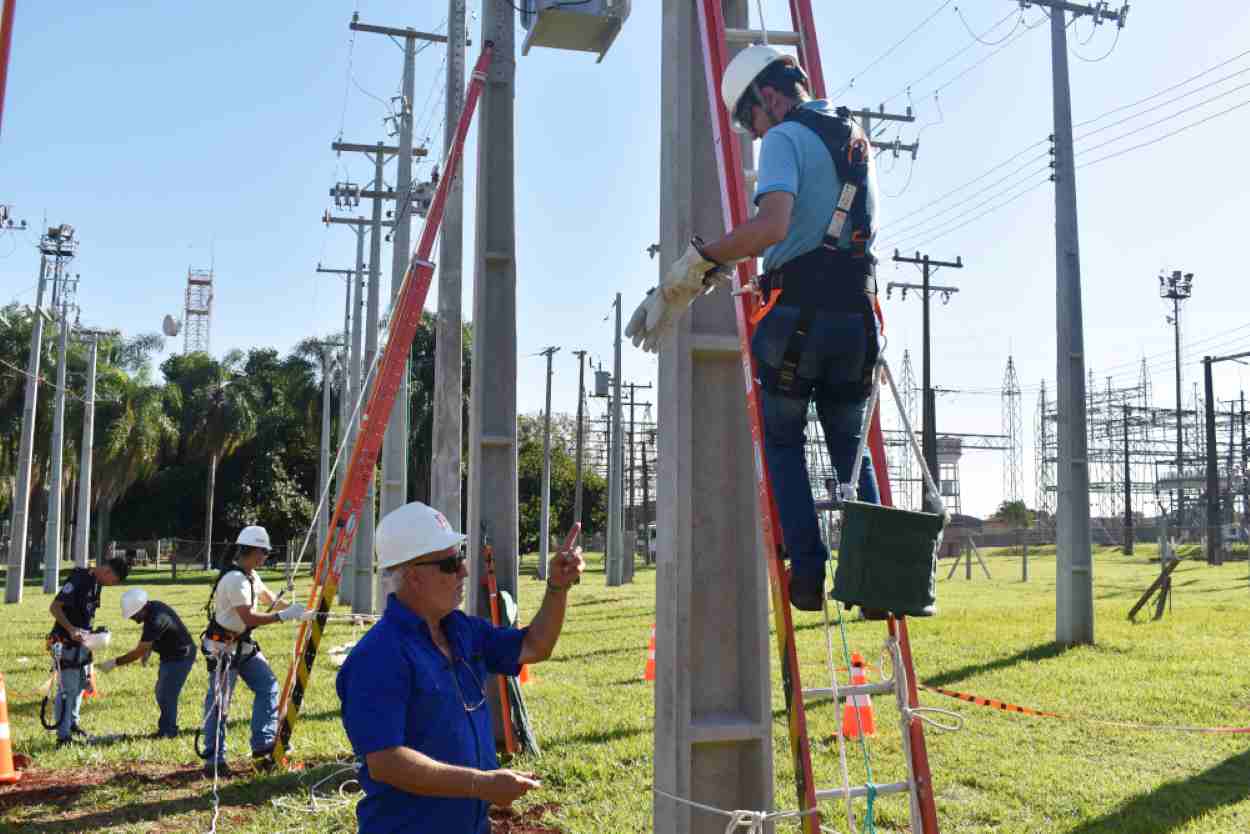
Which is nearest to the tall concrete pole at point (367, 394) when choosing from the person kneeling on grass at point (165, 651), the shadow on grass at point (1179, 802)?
the person kneeling on grass at point (165, 651)

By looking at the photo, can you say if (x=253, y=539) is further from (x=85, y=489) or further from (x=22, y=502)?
(x=85, y=489)

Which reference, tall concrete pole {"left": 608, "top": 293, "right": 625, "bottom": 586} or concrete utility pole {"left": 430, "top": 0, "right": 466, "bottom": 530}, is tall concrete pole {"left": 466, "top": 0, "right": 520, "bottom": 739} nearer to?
concrete utility pole {"left": 430, "top": 0, "right": 466, "bottom": 530}

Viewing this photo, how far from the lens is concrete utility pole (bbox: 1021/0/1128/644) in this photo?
16.2 meters

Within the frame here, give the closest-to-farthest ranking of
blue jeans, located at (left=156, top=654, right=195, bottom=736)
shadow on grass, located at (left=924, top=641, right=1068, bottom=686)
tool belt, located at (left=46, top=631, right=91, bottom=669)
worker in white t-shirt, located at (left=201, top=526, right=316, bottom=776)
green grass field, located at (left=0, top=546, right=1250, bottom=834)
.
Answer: green grass field, located at (left=0, top=546, right=1250, bottom=834), worker in white t-shirt, located at (left=201, top=526, right=316, bottom=776), tool belt, located at (left=46, top=631, right=91, bottom=669), blue jeans, located at (left=156, top=654, right=195, bottom=736), shadow on grass, located at (left=924, top=641, right=1068, bottom=686)

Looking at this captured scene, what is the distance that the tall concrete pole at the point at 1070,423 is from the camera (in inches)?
637

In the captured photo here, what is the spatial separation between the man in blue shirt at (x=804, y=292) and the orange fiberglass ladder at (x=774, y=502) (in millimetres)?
77

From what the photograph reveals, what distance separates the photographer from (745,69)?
3.97 meters

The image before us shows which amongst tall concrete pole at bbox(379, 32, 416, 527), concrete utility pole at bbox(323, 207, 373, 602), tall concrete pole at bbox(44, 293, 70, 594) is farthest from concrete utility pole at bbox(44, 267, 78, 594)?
tall concrete pole at bbox(379, 32, 416, 527)

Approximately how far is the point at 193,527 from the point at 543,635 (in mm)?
60212

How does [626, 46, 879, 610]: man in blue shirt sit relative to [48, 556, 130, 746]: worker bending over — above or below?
above

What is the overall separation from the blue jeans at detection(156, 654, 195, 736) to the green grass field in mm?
227

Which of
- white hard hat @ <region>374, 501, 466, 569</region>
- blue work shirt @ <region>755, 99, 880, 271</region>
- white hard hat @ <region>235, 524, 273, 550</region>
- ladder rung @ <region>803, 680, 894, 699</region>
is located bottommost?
ladder rung @ <region>803, 680, 894, 699</region>

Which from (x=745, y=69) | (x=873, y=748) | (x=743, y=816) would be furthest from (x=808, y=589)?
(x=873, y=748)

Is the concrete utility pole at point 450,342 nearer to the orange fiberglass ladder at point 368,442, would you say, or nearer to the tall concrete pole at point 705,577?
the orange fiberglass ladder at point 368,442
